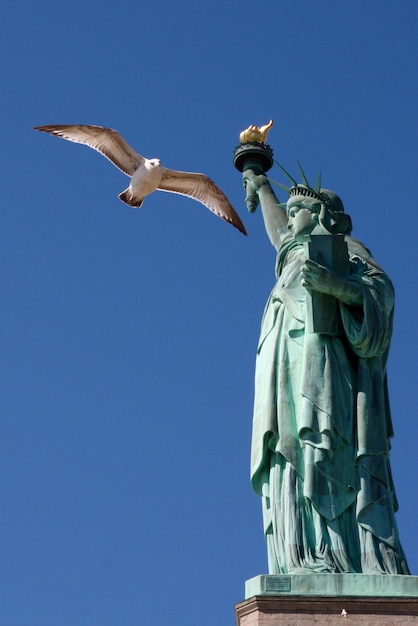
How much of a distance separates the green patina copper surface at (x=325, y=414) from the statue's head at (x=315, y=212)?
12 millimetres

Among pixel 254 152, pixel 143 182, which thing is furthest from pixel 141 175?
pixel 254 152

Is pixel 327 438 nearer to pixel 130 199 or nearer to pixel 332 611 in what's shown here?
pixel 332 611

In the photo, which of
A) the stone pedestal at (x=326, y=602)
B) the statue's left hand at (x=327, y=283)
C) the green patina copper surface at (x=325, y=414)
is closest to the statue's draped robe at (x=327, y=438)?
the green patina copper surface at (x=325, y=414)

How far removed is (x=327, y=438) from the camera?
16.5m

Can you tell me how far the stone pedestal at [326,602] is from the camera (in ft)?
50.0

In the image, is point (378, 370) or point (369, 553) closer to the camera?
point (369, 553)

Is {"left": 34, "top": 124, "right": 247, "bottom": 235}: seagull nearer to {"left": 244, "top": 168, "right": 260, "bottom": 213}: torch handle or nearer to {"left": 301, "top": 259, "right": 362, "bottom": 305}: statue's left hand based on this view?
{"left": 244, "top": 168, "right": 260, "bottom": 213}: torch handle

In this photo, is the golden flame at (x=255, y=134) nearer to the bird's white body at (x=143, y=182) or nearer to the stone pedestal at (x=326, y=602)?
the bird's white body at (x=143, y=182)

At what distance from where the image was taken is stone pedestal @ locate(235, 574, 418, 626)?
15250 millimetres

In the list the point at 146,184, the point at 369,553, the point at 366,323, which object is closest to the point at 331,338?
the point at 366,323

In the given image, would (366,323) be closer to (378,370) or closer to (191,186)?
(378,370)

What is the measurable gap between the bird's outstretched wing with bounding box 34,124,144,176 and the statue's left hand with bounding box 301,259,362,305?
7.97m

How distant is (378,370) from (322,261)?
1.44m

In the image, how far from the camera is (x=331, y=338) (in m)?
17.3
